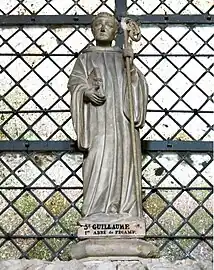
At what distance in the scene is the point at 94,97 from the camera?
5.74m

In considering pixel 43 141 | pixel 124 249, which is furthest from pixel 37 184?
pixel 124 249

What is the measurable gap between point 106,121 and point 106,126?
32 millimetres

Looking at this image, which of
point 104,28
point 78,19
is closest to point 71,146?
point 104,28

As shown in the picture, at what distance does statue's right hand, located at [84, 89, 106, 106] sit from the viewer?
18.8 ft

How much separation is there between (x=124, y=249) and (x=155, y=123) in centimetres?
135

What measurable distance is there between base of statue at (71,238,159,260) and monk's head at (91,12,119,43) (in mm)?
1236

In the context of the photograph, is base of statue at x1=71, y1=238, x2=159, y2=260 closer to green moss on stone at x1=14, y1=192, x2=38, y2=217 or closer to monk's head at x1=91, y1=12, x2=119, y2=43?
green moss on stone at x1=14, y1=192, x2=38, y2=217

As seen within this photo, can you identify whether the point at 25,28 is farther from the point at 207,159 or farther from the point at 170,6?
the point at 207,159

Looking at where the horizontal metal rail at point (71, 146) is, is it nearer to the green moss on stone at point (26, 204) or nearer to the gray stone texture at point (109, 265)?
the green moss on stone at point (26, 204)

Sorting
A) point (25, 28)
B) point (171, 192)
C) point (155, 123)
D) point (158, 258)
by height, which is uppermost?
point (25, 28)

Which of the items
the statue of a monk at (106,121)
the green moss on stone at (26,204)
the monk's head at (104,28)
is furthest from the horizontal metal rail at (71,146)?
the monk's head at (104,28)

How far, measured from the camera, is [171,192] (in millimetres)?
6273

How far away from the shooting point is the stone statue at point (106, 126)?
5.55 meters

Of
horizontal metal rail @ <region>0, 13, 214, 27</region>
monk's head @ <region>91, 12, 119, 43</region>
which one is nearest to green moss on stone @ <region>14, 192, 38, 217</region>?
monk's head @ <region>91, 12, 119, 43</region>
